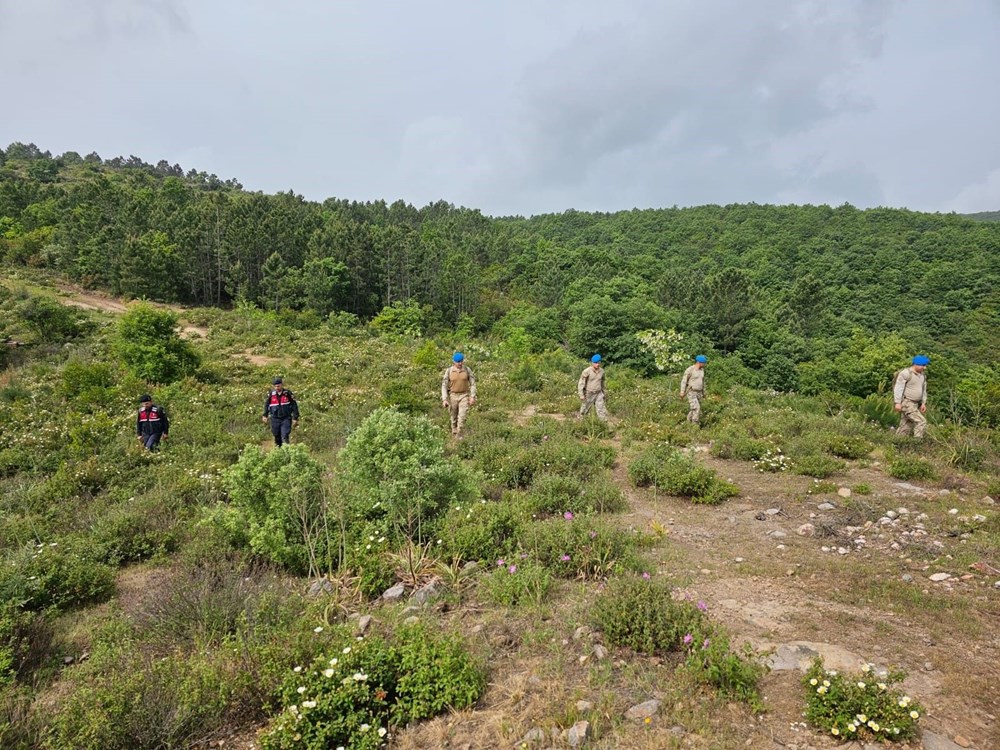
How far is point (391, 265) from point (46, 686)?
53898 mm

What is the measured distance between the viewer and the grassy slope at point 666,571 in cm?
323

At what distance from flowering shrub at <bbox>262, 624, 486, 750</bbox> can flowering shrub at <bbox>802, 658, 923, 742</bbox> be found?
1973mm

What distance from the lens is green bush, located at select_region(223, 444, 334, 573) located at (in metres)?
5.32

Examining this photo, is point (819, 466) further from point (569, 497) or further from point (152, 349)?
point (152, 349)

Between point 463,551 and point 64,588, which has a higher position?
point 463,551

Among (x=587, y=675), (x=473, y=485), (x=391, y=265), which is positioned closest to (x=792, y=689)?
(x=587, y=675)

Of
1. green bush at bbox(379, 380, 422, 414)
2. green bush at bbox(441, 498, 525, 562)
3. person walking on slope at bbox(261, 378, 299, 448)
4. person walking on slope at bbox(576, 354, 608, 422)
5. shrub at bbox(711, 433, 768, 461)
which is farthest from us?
green bush at bbox(379, 380, 422, 414)

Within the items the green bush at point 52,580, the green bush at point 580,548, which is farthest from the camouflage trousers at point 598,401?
the green bush at point 52,580

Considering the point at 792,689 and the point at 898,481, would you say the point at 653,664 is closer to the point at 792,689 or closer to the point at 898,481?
the point at 792,689

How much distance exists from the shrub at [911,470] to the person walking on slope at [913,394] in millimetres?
1533

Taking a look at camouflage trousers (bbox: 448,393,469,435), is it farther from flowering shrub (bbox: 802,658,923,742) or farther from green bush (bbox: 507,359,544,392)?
flowering shrub (bbox: 802,658,923,742)

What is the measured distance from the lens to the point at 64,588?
198 inches

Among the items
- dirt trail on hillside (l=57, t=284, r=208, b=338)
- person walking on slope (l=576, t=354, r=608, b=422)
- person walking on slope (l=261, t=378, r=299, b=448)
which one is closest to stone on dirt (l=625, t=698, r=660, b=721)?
person walking on slope (l=261, t=378, r=299, b=448)

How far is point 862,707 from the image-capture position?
294cm
